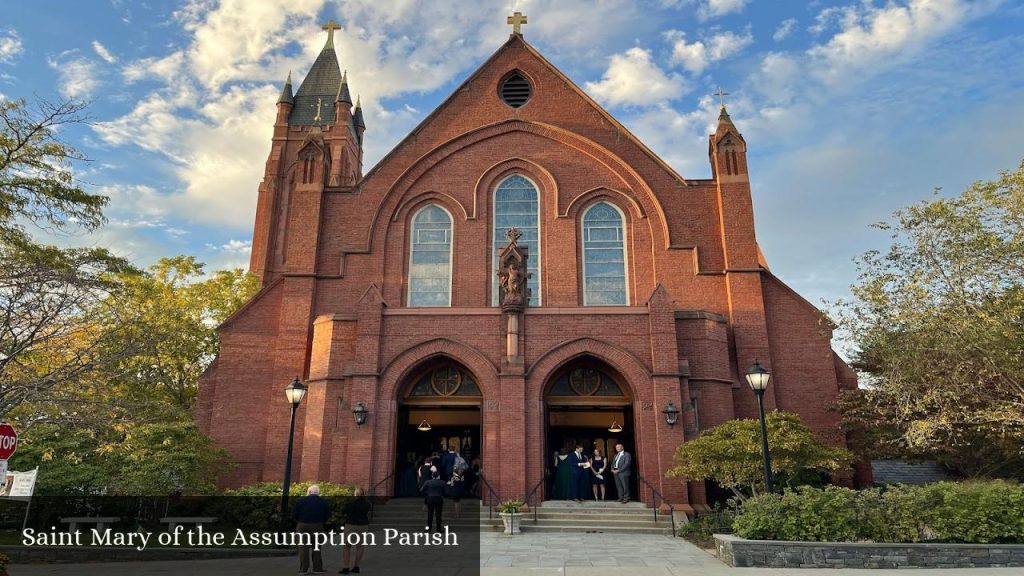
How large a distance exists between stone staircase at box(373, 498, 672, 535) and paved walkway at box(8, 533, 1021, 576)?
2129 millimetres

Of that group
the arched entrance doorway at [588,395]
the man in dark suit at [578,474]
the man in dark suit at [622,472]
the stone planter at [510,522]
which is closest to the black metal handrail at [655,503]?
the man in dark suit at [622,472]

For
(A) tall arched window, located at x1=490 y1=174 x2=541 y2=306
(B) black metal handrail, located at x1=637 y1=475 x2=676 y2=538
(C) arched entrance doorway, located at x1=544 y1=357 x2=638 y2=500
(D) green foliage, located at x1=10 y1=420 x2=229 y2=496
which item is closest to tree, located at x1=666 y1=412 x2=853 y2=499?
(B) black metal handrail, located at x1=637 y1=475 x2=676 y2=538

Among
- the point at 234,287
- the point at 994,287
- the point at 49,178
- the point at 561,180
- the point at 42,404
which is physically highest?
the point at 561,180

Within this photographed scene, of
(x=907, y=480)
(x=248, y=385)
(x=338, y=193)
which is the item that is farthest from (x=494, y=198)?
(x=907, y=480)

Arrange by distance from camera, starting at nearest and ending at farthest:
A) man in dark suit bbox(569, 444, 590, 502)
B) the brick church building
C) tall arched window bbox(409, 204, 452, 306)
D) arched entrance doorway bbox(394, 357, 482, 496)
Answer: man in dark suit bbox(569, 444, 590, 502)
the brick church building
arched entrance doorway bbox(394, 357, 482, 496)
tall arched window bbox(409, 204, 452, 306)

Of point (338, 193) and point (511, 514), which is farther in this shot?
point (338, 193)

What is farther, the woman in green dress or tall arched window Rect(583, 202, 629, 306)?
tall arched window Rect(583, 202, 629, 306)

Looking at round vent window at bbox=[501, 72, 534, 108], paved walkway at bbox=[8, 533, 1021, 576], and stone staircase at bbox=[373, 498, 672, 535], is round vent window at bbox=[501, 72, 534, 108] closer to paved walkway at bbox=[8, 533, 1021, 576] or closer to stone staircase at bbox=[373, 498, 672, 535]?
stone staircase at bbox=[373, 498, 672, 535]

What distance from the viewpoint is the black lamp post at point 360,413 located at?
18781 millimetres

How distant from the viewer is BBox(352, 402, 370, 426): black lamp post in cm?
1878

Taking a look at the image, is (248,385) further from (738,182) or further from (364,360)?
(738,182)

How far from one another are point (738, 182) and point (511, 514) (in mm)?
14342

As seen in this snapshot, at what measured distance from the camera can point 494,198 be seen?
79.0 ft

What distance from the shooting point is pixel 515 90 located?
2577cm
